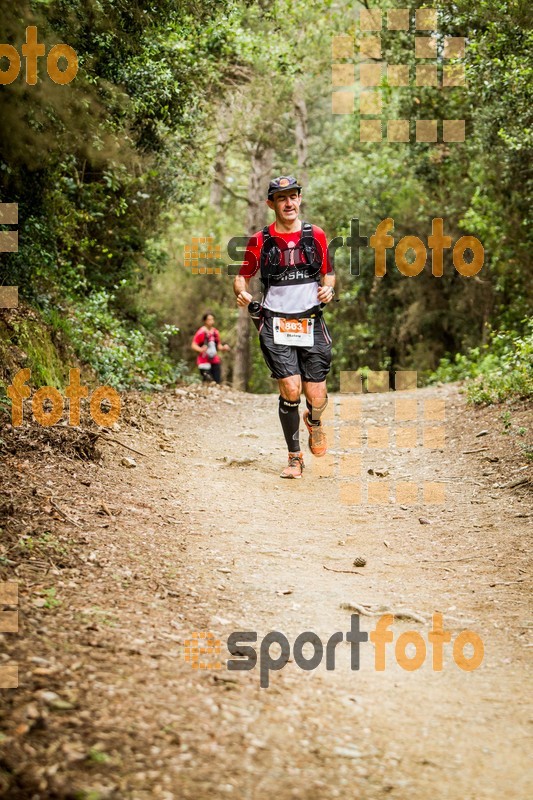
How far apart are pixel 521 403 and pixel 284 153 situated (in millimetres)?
23960

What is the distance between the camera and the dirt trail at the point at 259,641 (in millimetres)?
2729

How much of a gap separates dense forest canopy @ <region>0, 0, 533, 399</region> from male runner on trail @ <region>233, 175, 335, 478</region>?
236 centimetres

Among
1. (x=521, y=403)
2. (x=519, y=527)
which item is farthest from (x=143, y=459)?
(x=521, y=403)

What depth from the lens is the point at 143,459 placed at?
768 centimetres

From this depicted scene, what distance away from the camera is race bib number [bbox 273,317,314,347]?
7.80 metres

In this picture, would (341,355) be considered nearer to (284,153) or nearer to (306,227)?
(284,153)

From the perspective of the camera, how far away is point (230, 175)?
1227 inches

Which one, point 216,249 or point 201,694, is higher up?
point 216,249
